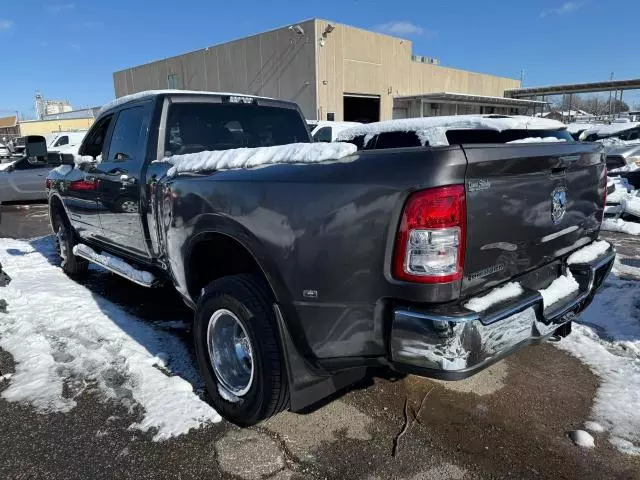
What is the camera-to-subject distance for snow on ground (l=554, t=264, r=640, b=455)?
2.78 metres

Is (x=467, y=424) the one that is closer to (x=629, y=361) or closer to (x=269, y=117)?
(x=629, y=361)

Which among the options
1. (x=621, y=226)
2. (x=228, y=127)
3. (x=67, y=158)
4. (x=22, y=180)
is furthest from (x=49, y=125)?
(x=621, y=226)

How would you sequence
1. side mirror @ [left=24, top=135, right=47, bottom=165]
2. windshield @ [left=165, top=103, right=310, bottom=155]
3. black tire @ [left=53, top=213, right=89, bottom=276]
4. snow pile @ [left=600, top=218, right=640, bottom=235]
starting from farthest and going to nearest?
snow pile @ [left=600, top=218, right=640, bottom=235]
black tire @ [left=53, top=213, right=89, bottom=276]
side mirror @ [left=24, top=135, right=47, bottom=165]
windshield @ [left=165, top=103, right=310, bottom=155]

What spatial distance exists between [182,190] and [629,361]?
10.9 ft

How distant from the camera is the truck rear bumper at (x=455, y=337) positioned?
6.47 feet

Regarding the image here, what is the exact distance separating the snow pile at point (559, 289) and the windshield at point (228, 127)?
8.93 feet

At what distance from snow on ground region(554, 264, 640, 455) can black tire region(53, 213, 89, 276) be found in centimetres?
528

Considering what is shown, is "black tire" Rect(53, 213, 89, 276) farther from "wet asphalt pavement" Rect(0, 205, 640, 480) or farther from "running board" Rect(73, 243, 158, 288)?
"wet asphalt pavement" Rect(0, 205, 640, 480)

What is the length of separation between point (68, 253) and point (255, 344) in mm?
4473

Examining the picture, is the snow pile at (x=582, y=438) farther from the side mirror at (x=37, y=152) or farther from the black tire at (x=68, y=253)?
the side mirror at (x=37, y=152)

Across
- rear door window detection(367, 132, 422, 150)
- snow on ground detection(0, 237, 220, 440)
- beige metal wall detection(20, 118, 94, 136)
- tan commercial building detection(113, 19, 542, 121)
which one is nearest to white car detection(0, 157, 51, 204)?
snow on ground detection(0, 237, 220, 440)

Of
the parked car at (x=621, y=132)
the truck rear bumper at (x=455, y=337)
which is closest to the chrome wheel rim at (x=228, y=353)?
the truck rear bumper at (x=455, y=337)

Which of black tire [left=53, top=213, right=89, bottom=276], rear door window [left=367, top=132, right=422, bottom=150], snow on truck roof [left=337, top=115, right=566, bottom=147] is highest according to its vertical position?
snow on truck roof [left=337, top=115, right=566, bottom=147]

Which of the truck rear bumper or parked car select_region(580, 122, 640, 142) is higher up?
parked car select_region(580, 122, 640, 142)
